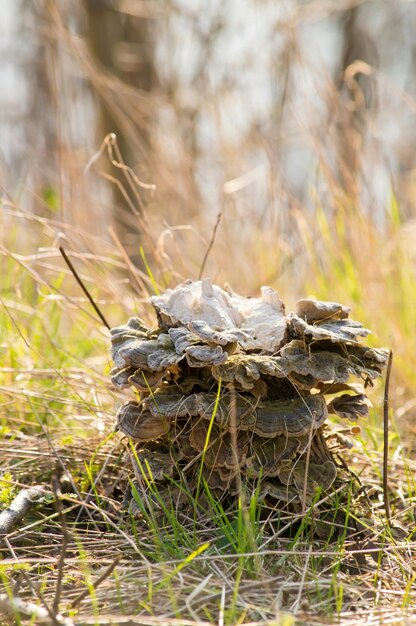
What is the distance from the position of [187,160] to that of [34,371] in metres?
2.07

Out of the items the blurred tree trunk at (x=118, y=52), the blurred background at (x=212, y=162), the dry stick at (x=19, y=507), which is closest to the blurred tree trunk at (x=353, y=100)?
the blurred background at (x=212, y=162)

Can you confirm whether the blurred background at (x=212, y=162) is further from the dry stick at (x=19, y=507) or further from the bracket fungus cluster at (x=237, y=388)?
the dry stick at (x=19, y=507)

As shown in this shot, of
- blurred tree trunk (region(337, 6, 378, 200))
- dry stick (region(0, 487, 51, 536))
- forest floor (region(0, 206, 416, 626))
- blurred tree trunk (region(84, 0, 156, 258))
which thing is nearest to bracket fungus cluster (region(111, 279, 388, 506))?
forest floor (region(0, 206, 416, 626))

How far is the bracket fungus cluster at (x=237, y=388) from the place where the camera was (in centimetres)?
148

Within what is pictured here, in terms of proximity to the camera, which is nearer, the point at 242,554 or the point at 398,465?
the point at 242,554

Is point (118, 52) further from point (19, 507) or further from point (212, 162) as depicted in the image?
point (19, 507)

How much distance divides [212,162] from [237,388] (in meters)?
3.45

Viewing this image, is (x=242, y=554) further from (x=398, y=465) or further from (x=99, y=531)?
(x=398, y=465)

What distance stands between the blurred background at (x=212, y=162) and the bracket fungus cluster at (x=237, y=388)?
23 cm

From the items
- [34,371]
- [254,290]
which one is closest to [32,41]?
[254,290]

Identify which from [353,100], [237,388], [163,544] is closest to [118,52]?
[353,100]

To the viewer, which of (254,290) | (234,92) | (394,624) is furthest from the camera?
(234,92)

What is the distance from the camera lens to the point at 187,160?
3.79 meters

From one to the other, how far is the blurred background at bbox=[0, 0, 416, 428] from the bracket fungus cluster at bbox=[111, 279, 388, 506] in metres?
0.23
